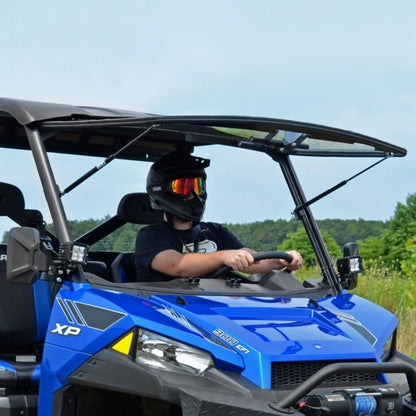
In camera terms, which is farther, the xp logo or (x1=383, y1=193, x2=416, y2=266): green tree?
(x1=383, y1=193, x2=416, y2=266): green tree

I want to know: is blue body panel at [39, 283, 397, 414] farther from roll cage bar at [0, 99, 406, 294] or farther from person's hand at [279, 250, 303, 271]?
person's hand at [279, 250, 303, 271]

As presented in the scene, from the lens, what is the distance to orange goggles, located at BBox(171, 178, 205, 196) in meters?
5.07

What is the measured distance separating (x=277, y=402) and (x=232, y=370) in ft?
0.82

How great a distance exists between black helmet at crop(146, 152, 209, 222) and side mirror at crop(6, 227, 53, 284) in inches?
47.5

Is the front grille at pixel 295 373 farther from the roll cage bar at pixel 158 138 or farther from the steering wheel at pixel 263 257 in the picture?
the roll cage bar at pixel 158 138

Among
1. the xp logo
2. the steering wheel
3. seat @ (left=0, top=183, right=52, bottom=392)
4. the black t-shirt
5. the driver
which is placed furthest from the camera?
seat @ (left=0, top=183, right=52, bottom=392)

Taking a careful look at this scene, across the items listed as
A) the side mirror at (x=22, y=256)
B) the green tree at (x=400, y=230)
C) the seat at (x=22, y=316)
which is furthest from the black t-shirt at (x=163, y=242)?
the green tree at (x=400, y=230)

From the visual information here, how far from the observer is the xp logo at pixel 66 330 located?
405cm

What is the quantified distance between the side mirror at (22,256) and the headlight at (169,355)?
63 centimetres

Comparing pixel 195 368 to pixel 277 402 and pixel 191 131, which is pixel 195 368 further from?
pixel 191 131

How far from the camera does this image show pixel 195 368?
12.4ft

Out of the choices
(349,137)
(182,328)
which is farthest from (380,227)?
(182,328)

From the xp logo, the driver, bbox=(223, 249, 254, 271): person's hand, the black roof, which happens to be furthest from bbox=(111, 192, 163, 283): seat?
the xp logo

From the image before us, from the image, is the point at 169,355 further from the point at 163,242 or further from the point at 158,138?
the point at 158,138
